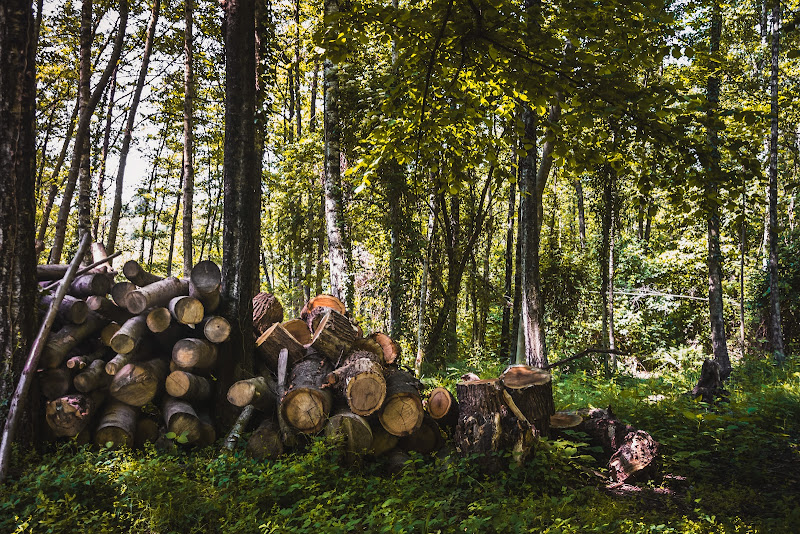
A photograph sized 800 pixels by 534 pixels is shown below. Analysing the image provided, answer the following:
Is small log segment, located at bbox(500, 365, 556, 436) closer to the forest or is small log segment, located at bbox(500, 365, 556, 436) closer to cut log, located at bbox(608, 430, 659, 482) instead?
the forest

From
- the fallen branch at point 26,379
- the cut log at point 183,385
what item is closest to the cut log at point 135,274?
the fallen branch at point 26,379

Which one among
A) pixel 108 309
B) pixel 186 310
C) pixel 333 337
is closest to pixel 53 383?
pixel 108 309

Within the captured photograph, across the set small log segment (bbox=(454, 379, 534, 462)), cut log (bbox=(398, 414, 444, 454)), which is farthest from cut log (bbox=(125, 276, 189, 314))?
small log segment (bbox=(454, 379, 534, 462))

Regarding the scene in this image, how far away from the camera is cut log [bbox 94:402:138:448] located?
5281mm

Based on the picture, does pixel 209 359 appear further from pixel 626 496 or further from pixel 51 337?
pixel 626 496

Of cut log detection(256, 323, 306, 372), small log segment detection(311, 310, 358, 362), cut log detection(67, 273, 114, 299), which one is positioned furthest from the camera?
cut log detection(256, 323, 306, 372)

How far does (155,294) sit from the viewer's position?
6191 millimetres

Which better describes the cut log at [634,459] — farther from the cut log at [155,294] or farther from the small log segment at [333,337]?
the cut log at [155,294]

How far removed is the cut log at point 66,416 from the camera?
205 inches

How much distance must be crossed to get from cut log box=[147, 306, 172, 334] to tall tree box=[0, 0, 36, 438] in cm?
117

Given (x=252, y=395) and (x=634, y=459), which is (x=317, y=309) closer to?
(x=252, y=395)

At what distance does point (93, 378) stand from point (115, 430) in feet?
2.27

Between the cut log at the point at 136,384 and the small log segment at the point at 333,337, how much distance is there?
1.97 meters

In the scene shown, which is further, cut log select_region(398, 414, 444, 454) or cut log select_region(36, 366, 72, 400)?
cut log select_region(398, 414, 444, 454)
